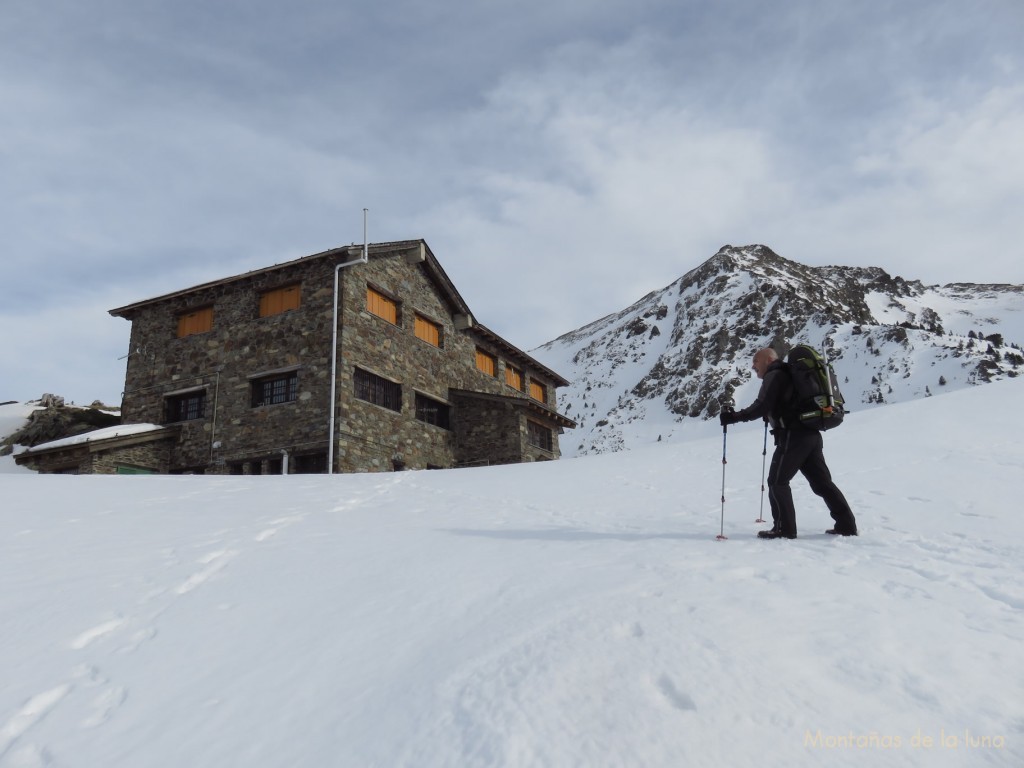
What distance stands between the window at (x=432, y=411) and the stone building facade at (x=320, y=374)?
0.05 m

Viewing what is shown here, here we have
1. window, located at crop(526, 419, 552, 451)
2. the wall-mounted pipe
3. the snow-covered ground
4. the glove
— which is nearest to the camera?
the snow-covered ground

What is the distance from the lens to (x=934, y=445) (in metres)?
11.5

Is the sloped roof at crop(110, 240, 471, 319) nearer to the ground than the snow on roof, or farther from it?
farther from it

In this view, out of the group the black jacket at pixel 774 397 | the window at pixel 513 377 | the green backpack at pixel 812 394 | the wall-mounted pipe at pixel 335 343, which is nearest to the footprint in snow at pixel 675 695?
the black jacket at pixel 774 397

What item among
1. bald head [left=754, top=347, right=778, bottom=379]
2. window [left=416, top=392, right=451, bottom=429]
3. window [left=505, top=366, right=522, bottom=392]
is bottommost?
bald head [left=754, top=347, right=778, bottom=379]

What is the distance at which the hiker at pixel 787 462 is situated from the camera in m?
6.75

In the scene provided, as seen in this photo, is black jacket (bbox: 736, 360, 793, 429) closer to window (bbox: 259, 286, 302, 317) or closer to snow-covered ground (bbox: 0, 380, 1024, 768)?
snow-covered ground (bbox: 0, 380, 1024, 768)

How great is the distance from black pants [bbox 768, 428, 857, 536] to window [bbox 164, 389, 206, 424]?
60.3 ft

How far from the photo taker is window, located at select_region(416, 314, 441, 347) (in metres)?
23.5

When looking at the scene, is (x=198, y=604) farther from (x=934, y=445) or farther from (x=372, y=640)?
(x=934, y=445)

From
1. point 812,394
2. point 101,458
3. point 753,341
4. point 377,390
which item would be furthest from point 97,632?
point 753,341

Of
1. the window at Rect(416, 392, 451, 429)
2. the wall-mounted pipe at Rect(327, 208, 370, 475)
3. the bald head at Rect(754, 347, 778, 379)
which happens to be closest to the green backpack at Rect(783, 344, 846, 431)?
the bald head at Rect(754, 347, 778, 379)

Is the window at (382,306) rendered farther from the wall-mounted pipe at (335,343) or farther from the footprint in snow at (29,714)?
the footprint in snow at (29,714)

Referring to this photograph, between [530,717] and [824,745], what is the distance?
3.86ft
